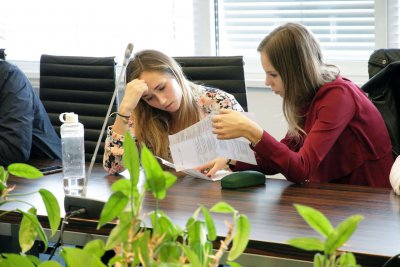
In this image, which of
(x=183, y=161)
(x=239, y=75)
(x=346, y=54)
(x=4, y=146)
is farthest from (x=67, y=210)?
(x=346, y=54)

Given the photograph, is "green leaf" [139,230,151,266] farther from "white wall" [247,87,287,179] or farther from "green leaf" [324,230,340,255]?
"white wall" [247,87,287,179]

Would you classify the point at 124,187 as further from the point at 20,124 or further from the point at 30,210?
the point at 20,124

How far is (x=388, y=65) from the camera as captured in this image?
236 cm

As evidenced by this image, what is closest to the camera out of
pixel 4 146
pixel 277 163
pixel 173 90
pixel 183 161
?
pixel 277 163

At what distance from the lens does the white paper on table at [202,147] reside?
215cm

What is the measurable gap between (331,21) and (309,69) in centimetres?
150

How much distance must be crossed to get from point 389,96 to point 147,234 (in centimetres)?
196

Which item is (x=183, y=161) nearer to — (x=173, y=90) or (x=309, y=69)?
(x=173, y=90)

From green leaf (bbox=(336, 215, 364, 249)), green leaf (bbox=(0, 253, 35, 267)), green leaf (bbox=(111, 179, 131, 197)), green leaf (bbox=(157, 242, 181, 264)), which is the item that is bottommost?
green leaf (bbox=(0, 253, 35, 267))

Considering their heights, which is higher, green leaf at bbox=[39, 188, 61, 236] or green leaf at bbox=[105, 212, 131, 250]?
green leaf at bbox=[105, 212, 131, 250]

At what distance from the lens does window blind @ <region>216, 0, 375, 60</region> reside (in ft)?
11.8

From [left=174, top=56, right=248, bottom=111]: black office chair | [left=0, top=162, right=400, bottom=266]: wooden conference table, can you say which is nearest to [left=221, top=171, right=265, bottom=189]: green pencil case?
[left=0, top=162, right=400, bottom=266]: wooden conference table

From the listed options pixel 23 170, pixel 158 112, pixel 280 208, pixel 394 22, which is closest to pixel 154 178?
pixel 23 170

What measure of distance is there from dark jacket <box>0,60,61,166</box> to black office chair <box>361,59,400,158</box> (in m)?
1.24
